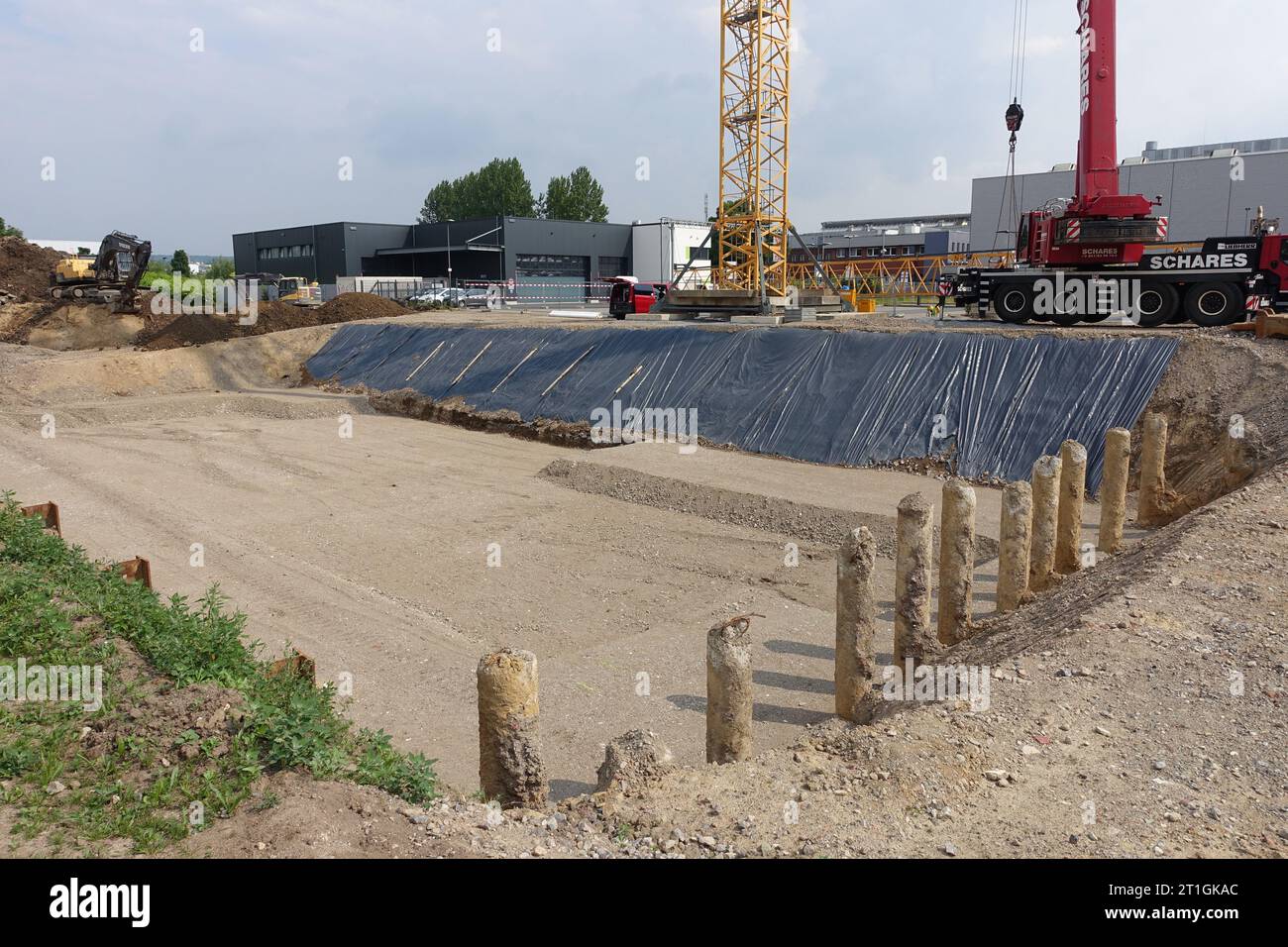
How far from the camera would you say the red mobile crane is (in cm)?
1800

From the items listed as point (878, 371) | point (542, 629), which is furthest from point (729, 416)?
point (542, 629)

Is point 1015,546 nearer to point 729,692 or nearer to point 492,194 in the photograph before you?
point 729,692

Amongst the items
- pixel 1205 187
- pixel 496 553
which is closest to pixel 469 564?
pixel 496 553

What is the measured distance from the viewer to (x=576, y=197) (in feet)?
285

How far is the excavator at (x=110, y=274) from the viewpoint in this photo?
34375 mm

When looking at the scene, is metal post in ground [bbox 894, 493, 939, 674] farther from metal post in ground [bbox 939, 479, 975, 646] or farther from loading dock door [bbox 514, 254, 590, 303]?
loading dock door [bbox 514, 254, 590, 303]

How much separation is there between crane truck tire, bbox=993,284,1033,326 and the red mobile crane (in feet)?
0.11

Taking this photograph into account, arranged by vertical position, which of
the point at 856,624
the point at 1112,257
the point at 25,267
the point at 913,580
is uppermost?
the point at 25,267

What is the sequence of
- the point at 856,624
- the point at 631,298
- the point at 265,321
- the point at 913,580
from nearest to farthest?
the point at 856,624 → the point at 913,580 → the point at 631,298 → the point at 265,321

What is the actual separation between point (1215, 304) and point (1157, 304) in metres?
1.00

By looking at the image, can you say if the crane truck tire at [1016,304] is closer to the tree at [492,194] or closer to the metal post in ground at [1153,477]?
the metal post in ground at [1153,477]

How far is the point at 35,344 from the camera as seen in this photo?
3444 centimetres

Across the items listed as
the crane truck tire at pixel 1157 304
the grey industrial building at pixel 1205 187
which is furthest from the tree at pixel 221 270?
the crane truck tire at pixel 1157 304

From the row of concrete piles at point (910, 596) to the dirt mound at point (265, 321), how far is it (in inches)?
1148
